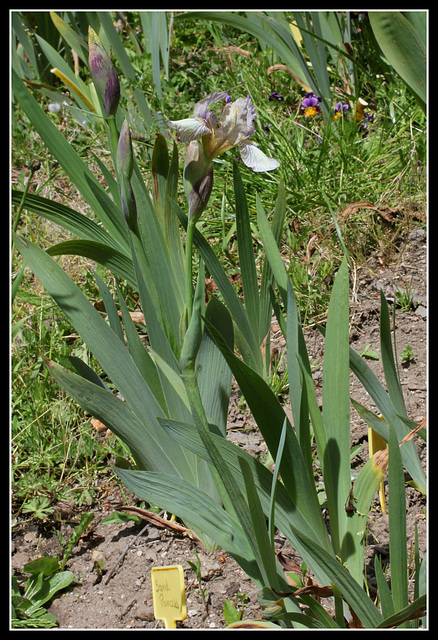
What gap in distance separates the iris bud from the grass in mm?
597

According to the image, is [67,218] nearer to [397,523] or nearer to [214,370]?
[214,370]

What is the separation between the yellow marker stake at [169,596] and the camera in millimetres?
907

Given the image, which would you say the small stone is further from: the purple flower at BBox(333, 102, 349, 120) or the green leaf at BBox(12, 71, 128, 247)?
the purple flower at BBox(333, 102, 349, 120)

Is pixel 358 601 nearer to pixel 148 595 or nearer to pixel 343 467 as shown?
pixel 343 467

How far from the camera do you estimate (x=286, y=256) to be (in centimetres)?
180

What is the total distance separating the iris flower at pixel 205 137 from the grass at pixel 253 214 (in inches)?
27.4

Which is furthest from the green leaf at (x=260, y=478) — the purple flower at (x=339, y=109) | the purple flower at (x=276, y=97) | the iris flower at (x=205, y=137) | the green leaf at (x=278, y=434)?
the purple flower at (x=276, y=97)

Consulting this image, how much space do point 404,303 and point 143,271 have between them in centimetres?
88

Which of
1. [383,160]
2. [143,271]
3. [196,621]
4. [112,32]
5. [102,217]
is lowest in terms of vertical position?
[196,621]

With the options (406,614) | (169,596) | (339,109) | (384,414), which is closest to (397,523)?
(406,614)

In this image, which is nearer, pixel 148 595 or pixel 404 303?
pixel 148 595

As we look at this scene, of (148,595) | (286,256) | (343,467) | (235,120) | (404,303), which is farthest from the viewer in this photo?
(286,256)

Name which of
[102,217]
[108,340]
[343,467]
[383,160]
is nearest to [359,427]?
[343,467]

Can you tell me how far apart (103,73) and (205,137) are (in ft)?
0.93
